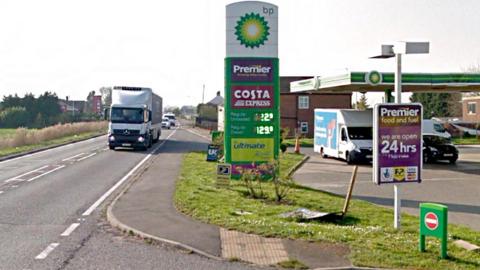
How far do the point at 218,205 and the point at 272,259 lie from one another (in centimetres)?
479

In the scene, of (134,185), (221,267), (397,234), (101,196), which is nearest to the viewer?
(221,267)

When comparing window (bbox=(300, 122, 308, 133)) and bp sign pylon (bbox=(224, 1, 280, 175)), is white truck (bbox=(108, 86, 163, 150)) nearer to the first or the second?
bp sign pylon (bbox=(224, 1, 280, 175))

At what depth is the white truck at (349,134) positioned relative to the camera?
28.2 m

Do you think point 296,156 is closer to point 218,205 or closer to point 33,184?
point 33,184

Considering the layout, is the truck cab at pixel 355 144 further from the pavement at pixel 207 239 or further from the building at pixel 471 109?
the building at pixel 471 109

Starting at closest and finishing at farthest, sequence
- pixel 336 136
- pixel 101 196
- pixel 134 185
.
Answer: pixel 101 196
pixel 134 185
pixel 336 136

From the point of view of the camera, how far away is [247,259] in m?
8.55

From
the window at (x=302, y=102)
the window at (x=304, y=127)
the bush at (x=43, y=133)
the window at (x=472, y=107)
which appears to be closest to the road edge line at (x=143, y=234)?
the bush at (x=43, y=133)

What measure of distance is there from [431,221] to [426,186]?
37.7 ft

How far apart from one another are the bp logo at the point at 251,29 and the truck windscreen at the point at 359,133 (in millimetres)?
11022

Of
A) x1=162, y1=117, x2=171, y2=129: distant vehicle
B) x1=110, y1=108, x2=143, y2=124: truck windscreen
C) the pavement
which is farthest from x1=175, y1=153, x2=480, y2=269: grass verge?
x1=162, y1=117, x2=171, y2=129: distant vehicle

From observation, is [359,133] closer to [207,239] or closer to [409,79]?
[409,79]

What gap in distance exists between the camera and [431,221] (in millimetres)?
8531

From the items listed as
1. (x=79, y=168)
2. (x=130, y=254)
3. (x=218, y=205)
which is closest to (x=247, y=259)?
(x=130, y=254)
